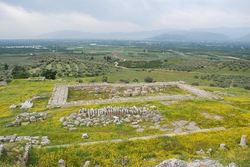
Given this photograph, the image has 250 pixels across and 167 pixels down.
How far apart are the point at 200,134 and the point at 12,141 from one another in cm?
1392

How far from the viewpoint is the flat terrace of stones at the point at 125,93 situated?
36250 millimetres

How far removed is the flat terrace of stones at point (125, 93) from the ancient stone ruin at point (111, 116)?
481 centimetres

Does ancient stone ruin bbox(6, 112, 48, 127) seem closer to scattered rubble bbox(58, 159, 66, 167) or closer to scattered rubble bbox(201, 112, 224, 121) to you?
scattered rubble bbox(58, 159, 66, 167)

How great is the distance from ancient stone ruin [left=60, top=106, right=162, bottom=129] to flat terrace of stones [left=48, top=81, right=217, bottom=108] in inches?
189

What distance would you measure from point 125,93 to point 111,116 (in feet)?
40.3

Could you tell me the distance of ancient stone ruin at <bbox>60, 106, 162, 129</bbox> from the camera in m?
27.3

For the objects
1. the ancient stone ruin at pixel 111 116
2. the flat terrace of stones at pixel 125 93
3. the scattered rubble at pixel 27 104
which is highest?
the ancient stone ruin at pixel 111 116

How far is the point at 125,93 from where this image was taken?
4103 centimetres

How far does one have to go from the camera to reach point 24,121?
92.5ft

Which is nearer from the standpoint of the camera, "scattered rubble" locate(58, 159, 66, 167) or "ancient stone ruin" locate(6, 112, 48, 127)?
"scattered rubble" locate(58, 159, 66, 167)

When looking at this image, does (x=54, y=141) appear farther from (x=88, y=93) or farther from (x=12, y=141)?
(x=88, y=93)

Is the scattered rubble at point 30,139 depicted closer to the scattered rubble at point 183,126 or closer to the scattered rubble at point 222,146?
the scattered rubble at point 183,126

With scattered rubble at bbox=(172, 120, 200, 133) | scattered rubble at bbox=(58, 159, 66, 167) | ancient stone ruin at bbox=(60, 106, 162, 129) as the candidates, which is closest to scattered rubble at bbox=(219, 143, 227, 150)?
scattered rubble at bbox=(172, 120, 200, 133)

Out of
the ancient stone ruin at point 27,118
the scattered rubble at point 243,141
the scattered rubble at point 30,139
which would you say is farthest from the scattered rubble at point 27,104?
the scattered rubble at point 243,141
